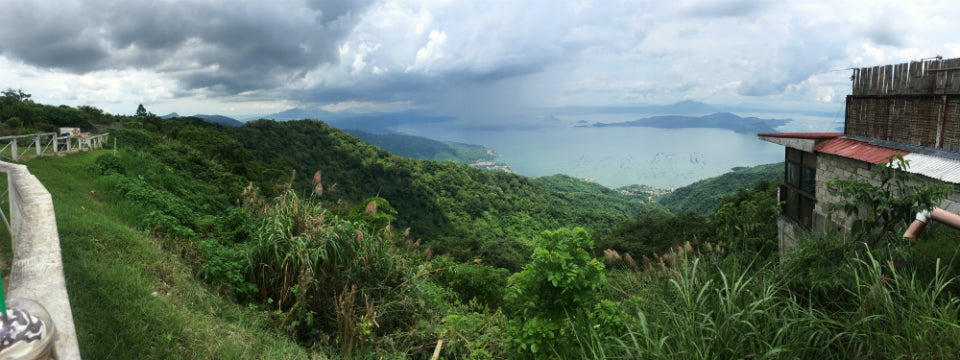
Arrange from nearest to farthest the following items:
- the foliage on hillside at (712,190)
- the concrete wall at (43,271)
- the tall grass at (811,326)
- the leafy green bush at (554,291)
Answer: the concrete wall at (43,271), the tall grass at (811,326), the leafy green bush at (554,291), the foliage on hillside at (712,190)

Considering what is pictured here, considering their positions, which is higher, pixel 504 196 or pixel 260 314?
pixel 260 314

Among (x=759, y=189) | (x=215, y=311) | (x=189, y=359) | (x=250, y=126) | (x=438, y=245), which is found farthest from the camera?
(x=250, y=126)

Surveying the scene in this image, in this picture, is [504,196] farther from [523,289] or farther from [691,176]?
[691,176]

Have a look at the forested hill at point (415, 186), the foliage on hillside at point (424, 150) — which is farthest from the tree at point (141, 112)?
Answer: the foliage on hillside at point (424, 150)

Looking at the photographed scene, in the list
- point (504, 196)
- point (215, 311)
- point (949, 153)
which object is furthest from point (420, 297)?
point (504, 196)

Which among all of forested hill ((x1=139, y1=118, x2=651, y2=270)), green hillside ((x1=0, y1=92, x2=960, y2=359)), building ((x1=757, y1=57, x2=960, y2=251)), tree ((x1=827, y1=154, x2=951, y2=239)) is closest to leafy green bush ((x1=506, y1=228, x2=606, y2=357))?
green hillside ((x1=0, y1=92, x2=960, y2=359))

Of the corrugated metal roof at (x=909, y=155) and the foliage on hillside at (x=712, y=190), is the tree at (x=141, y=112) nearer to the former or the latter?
the corrugated metal roof at (x=909, y=155)
